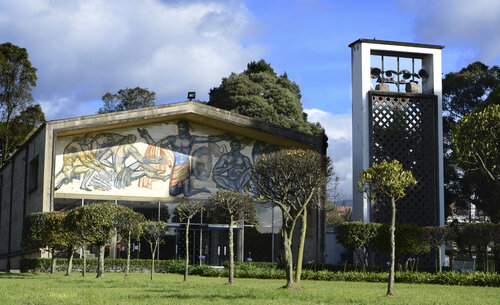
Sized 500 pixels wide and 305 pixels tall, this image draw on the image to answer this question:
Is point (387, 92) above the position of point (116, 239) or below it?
above

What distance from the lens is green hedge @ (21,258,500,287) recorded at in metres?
25.6

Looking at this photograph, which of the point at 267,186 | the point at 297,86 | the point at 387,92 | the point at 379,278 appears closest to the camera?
the point at 267,186

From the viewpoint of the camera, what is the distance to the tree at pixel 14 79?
52812 millimetres

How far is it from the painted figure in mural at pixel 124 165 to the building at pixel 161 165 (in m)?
0.06

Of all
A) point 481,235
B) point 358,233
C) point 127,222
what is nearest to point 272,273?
point 358,233

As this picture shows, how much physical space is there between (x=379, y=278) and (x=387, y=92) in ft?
40.5

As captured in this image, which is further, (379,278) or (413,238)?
(413,238)

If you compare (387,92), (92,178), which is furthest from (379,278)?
(92,178)

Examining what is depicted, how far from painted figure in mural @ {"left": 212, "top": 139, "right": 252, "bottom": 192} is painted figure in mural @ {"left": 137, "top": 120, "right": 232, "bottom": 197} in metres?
1.13

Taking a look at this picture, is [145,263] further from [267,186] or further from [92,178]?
[267,186]

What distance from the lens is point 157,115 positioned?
38375mm

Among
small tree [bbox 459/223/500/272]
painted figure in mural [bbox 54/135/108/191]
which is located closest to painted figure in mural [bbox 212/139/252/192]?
painted figure in mural [bbox 54/135/108/191]

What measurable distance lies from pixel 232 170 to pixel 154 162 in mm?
4603

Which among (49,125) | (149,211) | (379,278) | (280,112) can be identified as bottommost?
(379,278)
